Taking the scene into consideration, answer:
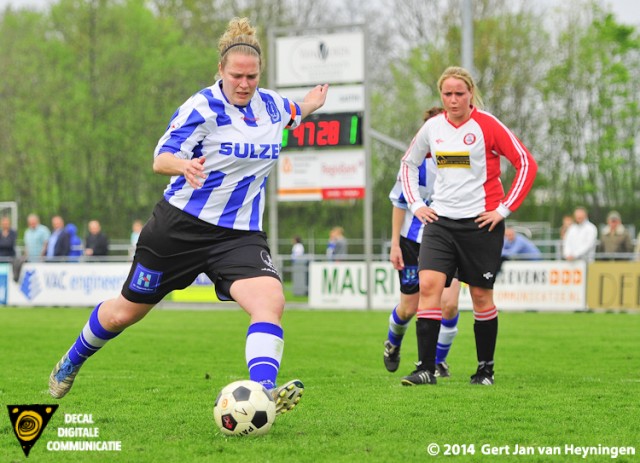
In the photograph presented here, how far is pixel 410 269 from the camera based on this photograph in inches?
340

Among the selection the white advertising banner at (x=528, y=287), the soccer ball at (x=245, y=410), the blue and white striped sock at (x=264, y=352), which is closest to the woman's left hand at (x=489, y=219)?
the blue and white striped sock at (x=264, y=352)

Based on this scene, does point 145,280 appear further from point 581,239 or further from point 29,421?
point 581,239

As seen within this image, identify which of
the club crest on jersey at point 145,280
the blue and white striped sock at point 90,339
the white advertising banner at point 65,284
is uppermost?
the club crest on jersey at point 145,280

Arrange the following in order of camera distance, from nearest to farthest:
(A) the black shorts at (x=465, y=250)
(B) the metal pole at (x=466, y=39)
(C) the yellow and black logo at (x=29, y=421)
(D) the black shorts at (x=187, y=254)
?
(C) the yellow and black logo at (x=29, y=421) → (D) the black shorts at (x=187, y=254) → (A) the black shorts at (x=465, y=250) → (B) the metal pole at (x=466, y=39)

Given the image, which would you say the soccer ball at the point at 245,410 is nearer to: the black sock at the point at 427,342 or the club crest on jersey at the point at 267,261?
the club crest on jersey at the point at 267,261

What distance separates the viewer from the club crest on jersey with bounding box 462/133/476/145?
7.45 m

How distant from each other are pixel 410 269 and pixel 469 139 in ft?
5.18

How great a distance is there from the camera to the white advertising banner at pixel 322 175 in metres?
21.0

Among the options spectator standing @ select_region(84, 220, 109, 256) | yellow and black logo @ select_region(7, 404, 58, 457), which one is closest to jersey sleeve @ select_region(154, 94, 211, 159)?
yellow and black logo @ select_region(7, 404, 58, 457)

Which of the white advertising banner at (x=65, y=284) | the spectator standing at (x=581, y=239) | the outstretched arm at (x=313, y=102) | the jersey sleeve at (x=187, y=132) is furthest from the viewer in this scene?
the white advertising banner at (x=65, y=284)

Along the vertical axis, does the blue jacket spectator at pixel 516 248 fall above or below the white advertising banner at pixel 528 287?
above

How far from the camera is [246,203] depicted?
572 centimetres

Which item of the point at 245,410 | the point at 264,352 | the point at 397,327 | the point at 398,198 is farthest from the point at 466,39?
the point at 245,410

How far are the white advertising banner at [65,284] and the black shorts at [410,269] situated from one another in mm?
14258
